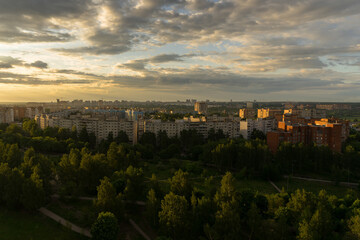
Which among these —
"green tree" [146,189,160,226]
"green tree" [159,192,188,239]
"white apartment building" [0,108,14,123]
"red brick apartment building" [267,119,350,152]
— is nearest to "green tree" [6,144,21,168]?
"green tree" [146,189,160,226]

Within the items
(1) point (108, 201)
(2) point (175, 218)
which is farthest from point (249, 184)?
(1) point (108, 201)

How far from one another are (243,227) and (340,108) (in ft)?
471

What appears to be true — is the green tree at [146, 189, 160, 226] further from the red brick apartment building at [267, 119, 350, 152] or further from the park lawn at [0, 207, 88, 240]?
the red brick apartment building at [267, 119, 350, 152]

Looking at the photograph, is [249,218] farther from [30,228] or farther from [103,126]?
[103,126]

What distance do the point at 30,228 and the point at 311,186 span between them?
850 inches

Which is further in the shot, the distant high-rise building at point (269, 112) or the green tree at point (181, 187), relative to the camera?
the distant high-rise building at point (269, 112)

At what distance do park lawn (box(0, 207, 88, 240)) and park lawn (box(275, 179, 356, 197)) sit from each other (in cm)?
1717

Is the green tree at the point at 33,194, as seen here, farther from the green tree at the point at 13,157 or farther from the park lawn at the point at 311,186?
the park lawn at the point at 311,186

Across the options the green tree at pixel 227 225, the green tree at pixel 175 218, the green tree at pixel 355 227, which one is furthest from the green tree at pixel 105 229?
the green tree at pixel 355 227

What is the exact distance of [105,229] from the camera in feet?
39.3

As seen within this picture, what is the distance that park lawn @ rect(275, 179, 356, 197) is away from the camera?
21.8m

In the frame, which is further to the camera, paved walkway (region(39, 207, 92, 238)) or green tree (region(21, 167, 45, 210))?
green tree (region(21, 167, 45, 210))

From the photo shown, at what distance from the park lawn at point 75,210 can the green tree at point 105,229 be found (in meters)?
1.75

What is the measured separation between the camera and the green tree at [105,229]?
469 inches
